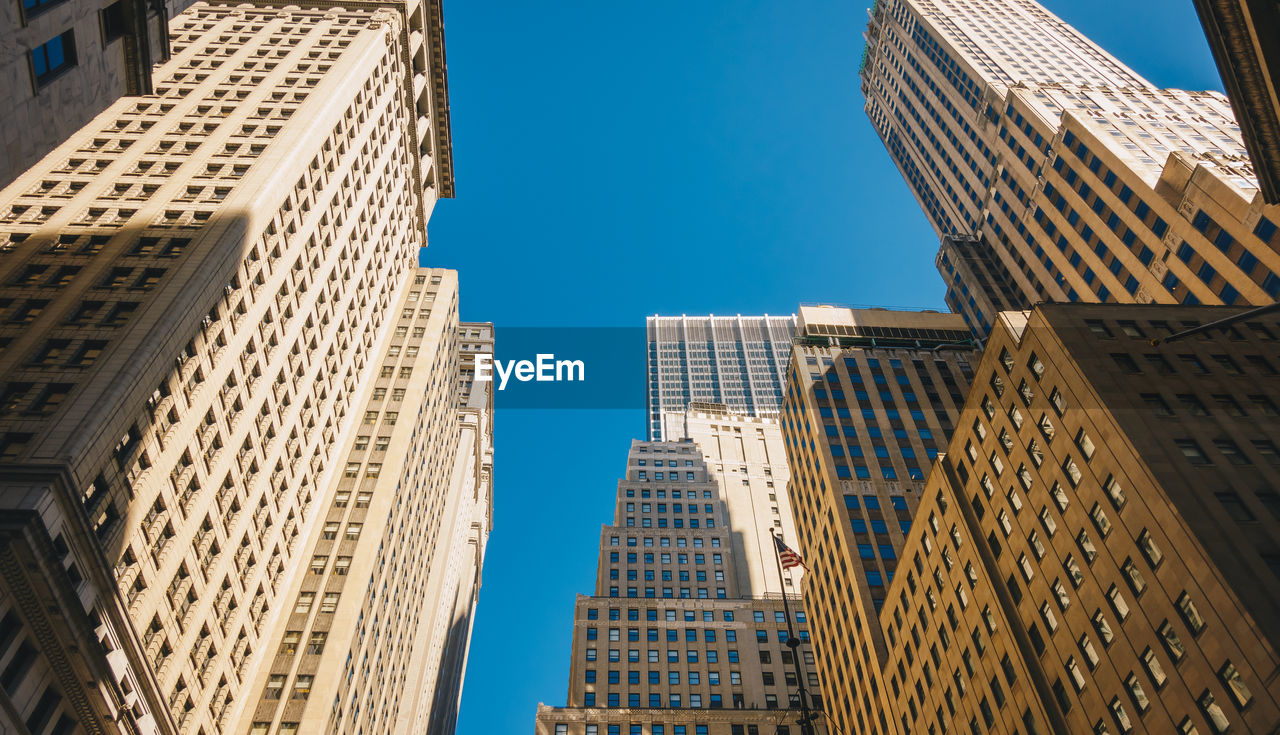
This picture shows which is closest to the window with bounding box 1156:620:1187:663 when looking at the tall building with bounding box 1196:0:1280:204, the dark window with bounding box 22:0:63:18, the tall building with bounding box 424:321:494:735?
the tall building with bounding box 1196:0:1280:204

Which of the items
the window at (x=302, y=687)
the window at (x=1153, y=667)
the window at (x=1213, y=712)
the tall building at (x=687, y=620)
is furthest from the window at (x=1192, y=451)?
the window at (x=302, y=687)

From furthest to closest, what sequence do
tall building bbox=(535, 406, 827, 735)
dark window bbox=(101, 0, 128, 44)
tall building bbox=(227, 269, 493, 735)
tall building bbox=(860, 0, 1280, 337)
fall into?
1. tall building bbox=(535, 406, 827, 735)
2. tall building bbox=(860, 0, 1280, 337)
3. tall building bbox=(227, 269, 493, 735)
4. dark window bbox=(101, 0, 128, 44)

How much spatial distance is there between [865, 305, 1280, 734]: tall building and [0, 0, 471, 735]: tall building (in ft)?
153

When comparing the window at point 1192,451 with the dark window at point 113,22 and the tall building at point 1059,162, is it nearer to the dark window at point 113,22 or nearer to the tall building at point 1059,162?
the tall building at point 1059,162

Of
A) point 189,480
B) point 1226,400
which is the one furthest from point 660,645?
point 1226,400

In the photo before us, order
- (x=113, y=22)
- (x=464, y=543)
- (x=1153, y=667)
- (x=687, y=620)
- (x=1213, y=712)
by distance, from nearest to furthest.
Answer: (x=113, y=22)
(x=1213, y=712)
(x=1153, y=667)
(x=687, y=620)
(x=464, y=543)

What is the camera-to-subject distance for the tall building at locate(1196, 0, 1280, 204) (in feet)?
104

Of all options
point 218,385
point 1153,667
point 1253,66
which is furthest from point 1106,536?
point 218,385

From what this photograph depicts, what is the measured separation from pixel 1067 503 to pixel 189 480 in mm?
49955

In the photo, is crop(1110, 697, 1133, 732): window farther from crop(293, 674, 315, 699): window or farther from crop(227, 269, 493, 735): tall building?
crop(293, 674, 315, 699): window

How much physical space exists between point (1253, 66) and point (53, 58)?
45.9 m

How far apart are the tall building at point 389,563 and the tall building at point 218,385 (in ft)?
1.16

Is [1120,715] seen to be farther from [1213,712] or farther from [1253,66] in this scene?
[1253,66]

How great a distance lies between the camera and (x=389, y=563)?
80.6 meters
